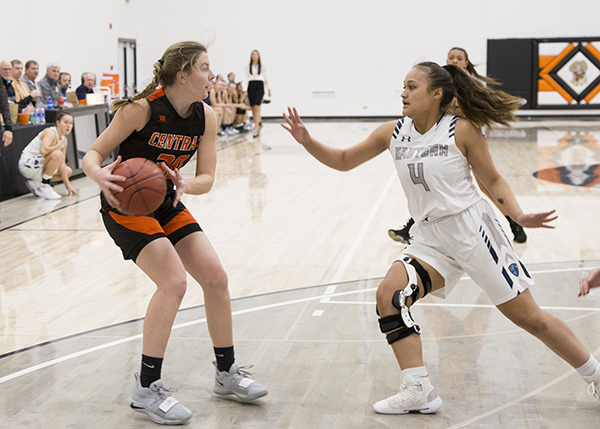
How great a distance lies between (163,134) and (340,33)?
62.3 ft

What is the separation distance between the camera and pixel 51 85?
1173cm

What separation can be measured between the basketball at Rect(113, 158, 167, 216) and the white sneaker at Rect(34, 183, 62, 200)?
20.6 ft

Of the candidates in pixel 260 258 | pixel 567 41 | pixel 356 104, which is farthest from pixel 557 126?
pixel 260 258

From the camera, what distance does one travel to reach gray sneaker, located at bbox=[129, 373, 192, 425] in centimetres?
292

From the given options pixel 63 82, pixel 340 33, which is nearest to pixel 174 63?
pixel 63 82

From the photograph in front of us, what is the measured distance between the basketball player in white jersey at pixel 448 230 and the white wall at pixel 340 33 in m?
17.8

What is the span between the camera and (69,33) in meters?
16.4

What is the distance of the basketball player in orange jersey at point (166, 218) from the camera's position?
9.62 ft

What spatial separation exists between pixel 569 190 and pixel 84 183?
6.67 metres

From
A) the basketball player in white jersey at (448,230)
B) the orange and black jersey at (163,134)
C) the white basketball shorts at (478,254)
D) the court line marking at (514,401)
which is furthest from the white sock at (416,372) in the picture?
the orange and black jersey at (163,134)

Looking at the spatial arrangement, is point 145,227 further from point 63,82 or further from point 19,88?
point 63,82

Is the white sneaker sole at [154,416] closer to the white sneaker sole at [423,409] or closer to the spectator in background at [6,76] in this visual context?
the white sneaker sole at [423,409]

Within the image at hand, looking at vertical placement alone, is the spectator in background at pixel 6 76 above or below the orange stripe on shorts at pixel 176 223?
above

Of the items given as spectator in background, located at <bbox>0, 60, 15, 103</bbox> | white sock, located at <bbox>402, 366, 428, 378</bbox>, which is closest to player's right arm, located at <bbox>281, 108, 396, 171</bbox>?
white sock, located at <bbox>402, 366, 428, 378</bbox>
